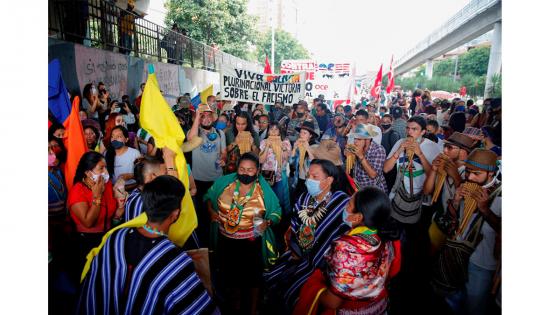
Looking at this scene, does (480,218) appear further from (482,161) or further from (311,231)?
(311,231)

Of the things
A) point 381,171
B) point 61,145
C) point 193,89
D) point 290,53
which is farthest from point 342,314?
point 290,53

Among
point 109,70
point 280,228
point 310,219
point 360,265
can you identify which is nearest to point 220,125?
point 280,228

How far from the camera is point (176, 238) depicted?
297cm

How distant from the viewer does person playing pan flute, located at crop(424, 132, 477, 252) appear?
366 cm

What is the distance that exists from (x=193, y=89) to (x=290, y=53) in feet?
128

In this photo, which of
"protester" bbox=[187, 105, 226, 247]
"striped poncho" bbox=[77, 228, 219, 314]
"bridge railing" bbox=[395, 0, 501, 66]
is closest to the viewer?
"striped poncho" bbox=[77, 228, 219, 314]

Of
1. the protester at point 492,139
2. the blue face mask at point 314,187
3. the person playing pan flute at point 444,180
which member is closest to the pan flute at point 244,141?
the blue face mask at point 314,187

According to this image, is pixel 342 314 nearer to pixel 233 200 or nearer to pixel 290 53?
pixel 233 200

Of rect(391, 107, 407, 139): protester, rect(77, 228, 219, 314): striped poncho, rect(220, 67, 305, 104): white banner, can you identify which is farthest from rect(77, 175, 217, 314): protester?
rect(391, 107, 407, 139): protester

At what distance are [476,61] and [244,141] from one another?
53.2 meters

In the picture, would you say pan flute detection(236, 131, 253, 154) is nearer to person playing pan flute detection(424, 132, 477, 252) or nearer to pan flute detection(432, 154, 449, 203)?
person playing pan flute detection(424, 132, 477, 252)

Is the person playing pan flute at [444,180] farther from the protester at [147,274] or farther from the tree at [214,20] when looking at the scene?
the tree at [214,20]

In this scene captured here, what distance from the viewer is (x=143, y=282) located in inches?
81.3

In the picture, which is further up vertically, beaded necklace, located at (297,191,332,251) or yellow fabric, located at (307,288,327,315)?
beaded necklace, located at (297,191,332,251)
